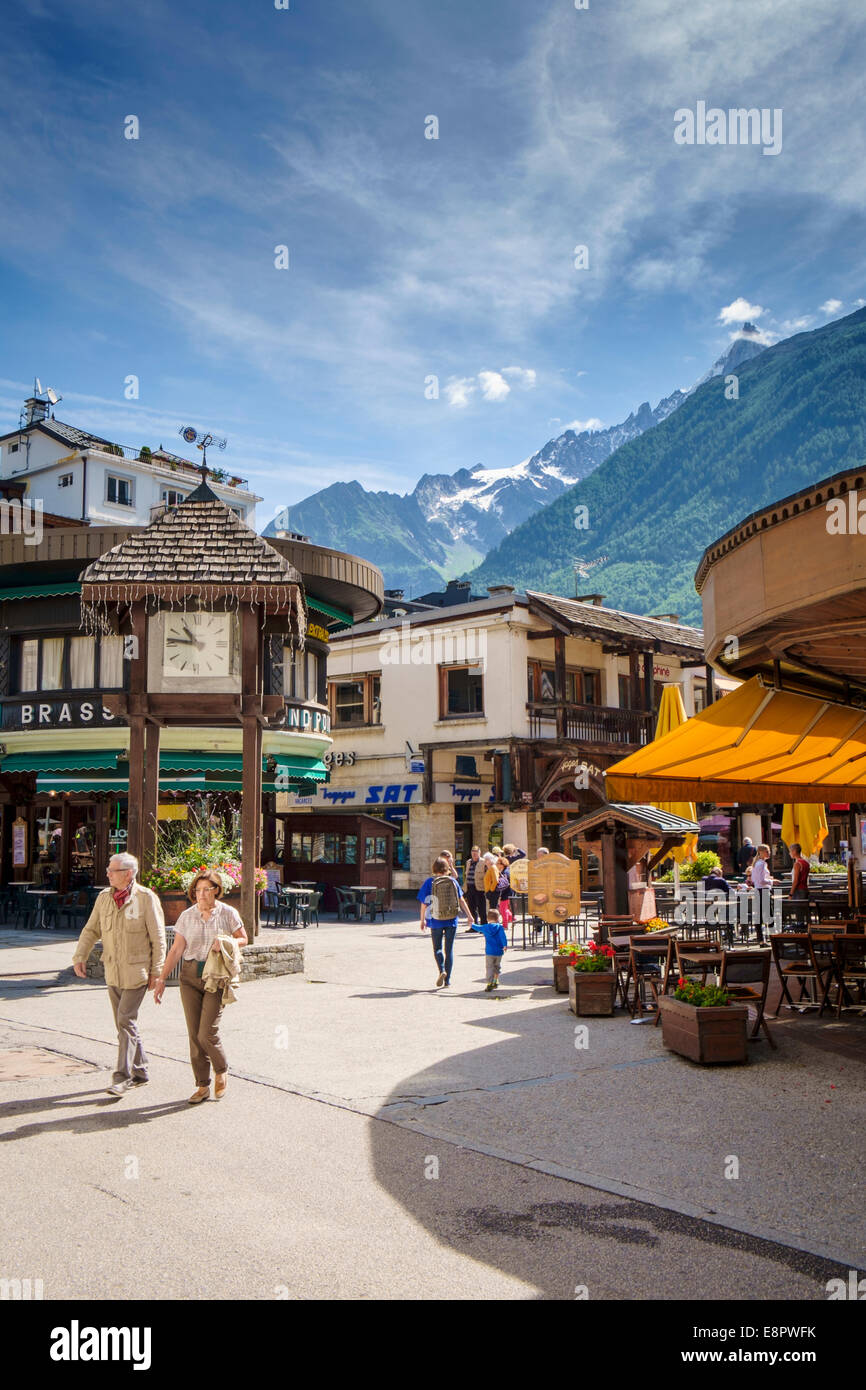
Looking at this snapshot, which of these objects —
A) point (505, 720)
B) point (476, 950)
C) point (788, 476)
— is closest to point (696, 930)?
point (476, 950)

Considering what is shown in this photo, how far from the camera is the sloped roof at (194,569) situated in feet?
50.0

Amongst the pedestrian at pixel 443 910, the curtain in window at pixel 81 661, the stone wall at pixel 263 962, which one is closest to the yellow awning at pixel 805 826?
the pedestrian at pixel 443 910

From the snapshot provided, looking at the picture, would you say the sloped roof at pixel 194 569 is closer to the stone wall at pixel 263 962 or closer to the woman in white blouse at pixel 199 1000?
the stone wall at pixel 263 962

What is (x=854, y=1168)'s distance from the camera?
6.50m

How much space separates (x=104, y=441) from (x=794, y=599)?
63540 mm

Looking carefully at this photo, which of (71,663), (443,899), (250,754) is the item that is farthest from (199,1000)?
(71,663)

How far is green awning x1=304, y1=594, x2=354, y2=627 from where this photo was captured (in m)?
25.8

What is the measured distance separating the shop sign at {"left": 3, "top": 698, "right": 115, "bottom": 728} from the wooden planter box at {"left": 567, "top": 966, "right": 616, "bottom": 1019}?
46.8 feet

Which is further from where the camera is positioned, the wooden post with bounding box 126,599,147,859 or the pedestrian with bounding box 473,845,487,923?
the pedestrian with bounding box 473,845,487,923

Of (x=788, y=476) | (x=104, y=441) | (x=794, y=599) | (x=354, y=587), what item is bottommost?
(x=794, y=599)

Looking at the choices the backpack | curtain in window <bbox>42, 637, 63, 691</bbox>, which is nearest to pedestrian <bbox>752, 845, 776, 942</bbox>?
the backpack

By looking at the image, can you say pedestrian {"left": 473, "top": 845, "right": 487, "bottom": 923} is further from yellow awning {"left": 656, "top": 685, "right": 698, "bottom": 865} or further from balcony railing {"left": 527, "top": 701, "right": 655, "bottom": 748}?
balcony railing {"left": 527, "top": 701, "right": 655, "bottom": 748}

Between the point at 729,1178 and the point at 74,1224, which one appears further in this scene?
the point at 729,1178
